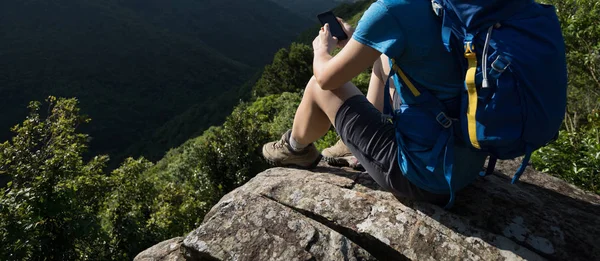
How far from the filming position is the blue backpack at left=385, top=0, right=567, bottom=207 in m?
1.76

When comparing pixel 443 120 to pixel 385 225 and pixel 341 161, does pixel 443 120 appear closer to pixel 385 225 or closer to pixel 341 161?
pixel 385 225

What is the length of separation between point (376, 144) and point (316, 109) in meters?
0.59

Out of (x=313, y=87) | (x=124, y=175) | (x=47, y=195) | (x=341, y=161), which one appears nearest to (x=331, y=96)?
(x=313, y=87)

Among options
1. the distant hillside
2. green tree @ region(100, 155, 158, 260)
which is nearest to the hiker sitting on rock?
green tree @ region(100, 155, 158, 260)

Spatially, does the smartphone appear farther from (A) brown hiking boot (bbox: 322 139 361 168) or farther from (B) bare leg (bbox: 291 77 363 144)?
(A) brown hiking boot (bbox: 322 139 361 168)

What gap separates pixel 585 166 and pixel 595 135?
1.00 m

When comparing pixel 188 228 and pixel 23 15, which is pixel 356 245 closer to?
pixel 188 228

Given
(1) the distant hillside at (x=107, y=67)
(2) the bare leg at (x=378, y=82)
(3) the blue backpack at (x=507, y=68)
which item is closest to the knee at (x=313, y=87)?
(2) the bare leg at (x=378, y=82)

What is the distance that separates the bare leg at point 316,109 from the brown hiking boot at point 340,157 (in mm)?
445

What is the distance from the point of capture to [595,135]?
189 inches

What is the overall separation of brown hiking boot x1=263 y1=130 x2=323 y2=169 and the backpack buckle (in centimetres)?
146

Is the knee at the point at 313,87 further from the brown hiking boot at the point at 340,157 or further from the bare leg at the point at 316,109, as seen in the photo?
the brown hiking boot at the point at 340,157

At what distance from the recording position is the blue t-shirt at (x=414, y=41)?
1.90m

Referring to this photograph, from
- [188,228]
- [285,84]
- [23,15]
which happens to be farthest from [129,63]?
[188,228]
